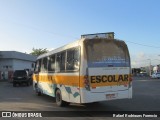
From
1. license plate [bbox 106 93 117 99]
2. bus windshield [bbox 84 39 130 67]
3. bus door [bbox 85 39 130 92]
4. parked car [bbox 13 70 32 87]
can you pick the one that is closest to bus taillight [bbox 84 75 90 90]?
bus door [bbox 85 39 130 92]

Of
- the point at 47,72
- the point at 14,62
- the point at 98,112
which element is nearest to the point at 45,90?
the point at 47,72

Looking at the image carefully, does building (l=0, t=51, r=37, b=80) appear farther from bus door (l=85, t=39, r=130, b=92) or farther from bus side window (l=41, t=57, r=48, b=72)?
bus door (l=85, t=39, r=130, b=92)

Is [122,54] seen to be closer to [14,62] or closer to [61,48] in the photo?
[61,48]

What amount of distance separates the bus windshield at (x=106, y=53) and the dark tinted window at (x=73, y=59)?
0.55m

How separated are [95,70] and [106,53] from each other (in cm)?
96

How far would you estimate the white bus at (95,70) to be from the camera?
1189cm

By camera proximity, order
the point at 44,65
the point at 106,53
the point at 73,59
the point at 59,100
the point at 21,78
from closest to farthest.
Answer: the point at 106,53, the point at 73,59, the point at 59,100, the point at 44,65, the point at 21,78

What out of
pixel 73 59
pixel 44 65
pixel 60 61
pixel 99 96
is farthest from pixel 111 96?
pixel 44 65

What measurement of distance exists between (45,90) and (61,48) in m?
4.13

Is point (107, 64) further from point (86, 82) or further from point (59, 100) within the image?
point (59, 100)

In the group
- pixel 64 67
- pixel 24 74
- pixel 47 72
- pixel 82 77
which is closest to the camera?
pixel 82 77

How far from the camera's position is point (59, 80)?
1436cm

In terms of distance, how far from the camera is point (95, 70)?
11984 millimetres

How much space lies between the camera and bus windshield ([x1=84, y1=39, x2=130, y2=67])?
12.1 m
